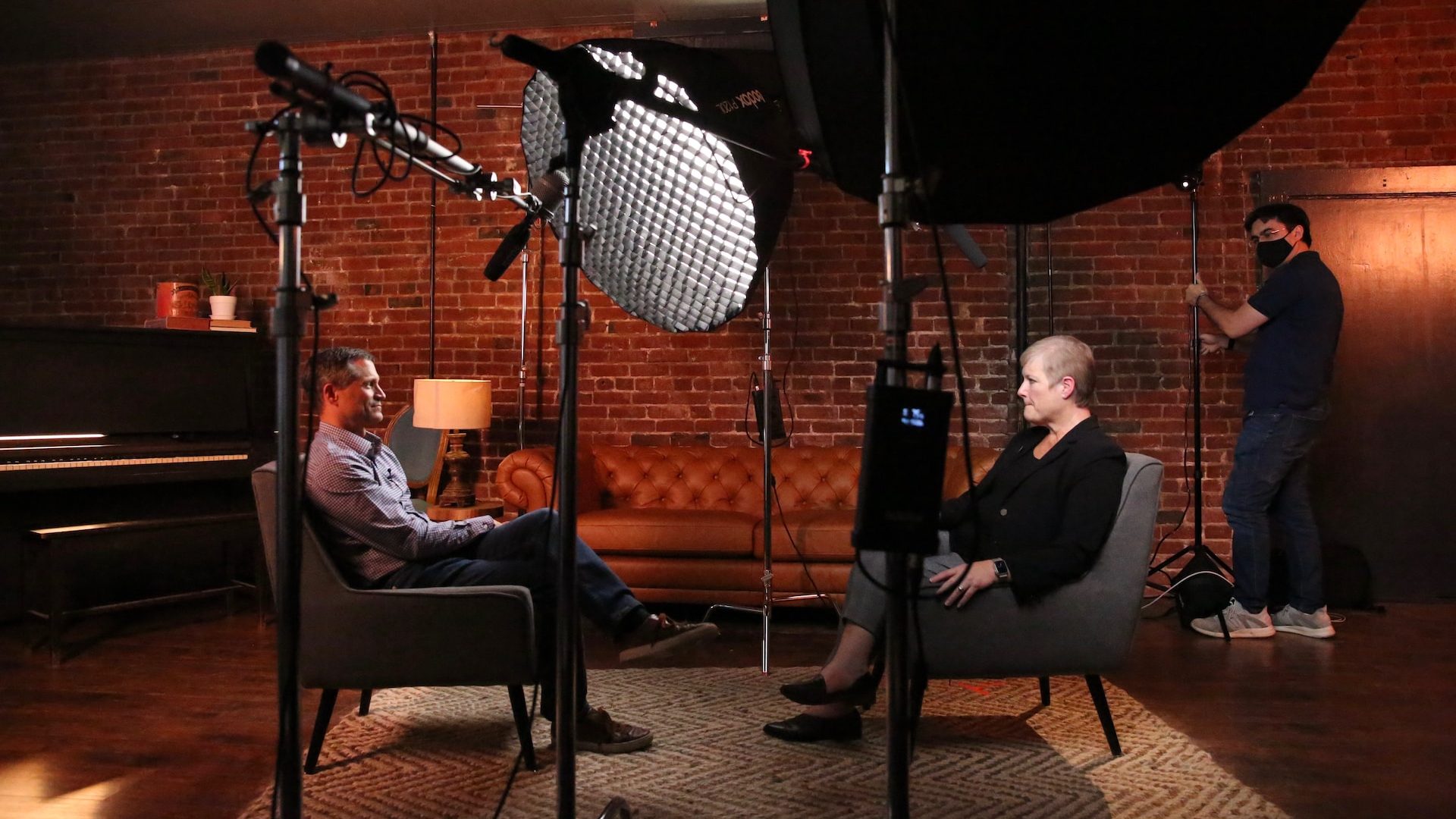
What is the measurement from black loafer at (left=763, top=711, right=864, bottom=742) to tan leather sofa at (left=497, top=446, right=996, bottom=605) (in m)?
1.33

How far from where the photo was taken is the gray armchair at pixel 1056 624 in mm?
2215

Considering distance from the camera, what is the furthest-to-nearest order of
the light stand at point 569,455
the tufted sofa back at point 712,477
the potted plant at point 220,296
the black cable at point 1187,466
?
the potted plant at point 220,296, the black cable at point 1187,466, the tufted sofa back at point 712,477, the light stand at point 569,455

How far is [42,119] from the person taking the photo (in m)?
5.43

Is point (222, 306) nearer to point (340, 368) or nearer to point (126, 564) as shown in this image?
point (126, 564)

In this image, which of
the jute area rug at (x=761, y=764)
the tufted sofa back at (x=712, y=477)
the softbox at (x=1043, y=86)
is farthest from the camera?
the tufted sofa back at (x=712, y=477)

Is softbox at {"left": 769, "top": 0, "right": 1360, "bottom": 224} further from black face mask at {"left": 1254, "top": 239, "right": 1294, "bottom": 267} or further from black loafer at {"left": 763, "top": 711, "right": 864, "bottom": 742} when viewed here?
black face mask at {"left": 1254, "top": 239, "right": 1294, "bottom": 267}

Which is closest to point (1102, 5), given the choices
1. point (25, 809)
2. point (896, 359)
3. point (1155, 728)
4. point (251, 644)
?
point (896, 359)

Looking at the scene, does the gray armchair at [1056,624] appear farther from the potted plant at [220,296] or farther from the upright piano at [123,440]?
the potted plant at [220,296]

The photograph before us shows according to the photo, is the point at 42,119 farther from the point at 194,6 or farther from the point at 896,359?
the point at 896,359

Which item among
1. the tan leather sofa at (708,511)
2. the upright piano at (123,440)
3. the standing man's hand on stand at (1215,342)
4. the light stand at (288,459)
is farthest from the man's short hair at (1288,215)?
the upright piano at (123,440)

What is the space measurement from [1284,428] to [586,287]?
12.4 ft

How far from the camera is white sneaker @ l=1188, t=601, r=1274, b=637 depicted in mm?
3773

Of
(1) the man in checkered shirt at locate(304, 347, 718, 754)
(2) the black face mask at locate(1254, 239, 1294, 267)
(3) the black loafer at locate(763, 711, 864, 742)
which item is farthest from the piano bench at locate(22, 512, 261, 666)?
(2) the black face mask at locate(1254, 239, 1294, 267)

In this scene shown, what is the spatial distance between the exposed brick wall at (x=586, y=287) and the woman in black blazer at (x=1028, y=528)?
209 centimetres
